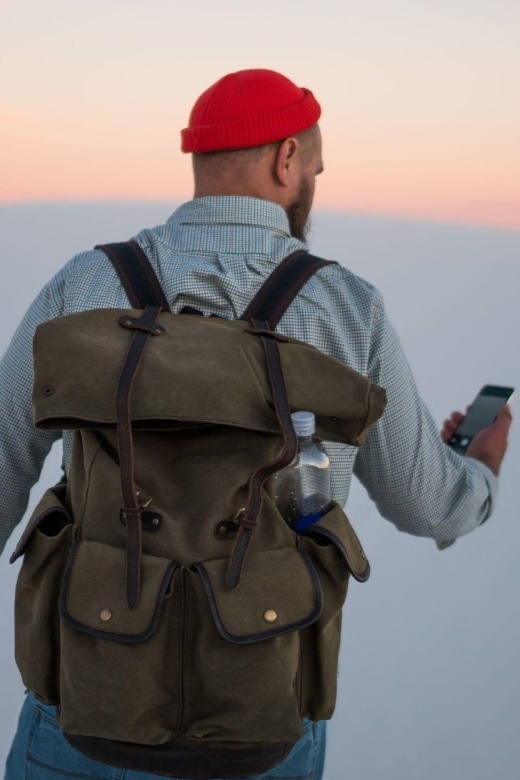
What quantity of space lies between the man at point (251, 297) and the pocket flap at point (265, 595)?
201 mm

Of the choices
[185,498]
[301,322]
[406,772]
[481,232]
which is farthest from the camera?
[481,232]

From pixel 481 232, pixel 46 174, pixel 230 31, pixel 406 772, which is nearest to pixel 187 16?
pixel 230 31

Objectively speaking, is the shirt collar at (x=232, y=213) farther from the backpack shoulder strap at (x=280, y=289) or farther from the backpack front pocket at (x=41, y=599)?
the backpack front pocket at (x=41, y=599)

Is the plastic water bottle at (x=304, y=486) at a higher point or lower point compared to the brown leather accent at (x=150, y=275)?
lower

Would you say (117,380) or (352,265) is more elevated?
(117,380)

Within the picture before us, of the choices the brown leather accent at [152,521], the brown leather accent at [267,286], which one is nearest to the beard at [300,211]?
the brown leather accent at [267,286]

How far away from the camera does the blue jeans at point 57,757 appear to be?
1062 mm

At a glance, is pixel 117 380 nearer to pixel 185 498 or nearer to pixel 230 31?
pixel 185 498

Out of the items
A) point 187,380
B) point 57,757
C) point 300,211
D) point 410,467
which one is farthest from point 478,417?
point 57,757

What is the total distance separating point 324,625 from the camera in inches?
39.1

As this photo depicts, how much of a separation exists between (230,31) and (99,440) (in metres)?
2.81

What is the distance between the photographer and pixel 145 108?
12.4 ft

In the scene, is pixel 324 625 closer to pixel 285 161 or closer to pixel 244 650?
pixel 244 650

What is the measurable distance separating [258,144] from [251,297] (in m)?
0.23
